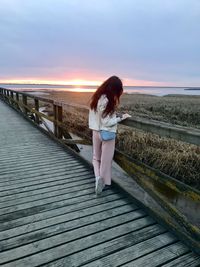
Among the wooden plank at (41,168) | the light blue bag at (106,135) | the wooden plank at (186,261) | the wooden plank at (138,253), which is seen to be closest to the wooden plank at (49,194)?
the wooden plank at (41,168)

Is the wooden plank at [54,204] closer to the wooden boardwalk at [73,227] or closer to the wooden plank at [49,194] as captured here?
the wooden boardwalk at [73,227]

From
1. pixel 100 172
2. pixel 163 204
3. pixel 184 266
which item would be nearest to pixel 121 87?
pixel 100 172

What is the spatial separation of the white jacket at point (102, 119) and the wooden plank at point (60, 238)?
42.4 inches

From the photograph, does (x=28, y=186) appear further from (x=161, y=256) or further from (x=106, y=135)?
(x=161, y=256)

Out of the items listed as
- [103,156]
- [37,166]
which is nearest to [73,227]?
[103,156]

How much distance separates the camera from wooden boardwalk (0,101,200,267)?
220 cm

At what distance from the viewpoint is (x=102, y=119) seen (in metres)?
3.16

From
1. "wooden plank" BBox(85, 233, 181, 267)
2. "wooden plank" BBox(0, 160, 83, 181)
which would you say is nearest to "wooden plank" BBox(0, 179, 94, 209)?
"wooden plank" BBox(0, 160, 83, 181)

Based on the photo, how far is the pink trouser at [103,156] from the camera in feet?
10.9

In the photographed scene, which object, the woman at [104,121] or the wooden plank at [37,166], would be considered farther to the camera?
the wooden plank at [37,166]

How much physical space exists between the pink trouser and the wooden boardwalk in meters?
0.28

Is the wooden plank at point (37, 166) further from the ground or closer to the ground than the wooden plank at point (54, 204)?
further from the ground

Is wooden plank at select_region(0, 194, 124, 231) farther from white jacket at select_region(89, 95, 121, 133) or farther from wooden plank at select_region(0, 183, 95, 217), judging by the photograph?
white jacket at select_region(89, 95, 121, 133)

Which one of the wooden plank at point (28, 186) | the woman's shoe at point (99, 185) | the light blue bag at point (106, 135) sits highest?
the light blue bag at point (106, 135)
